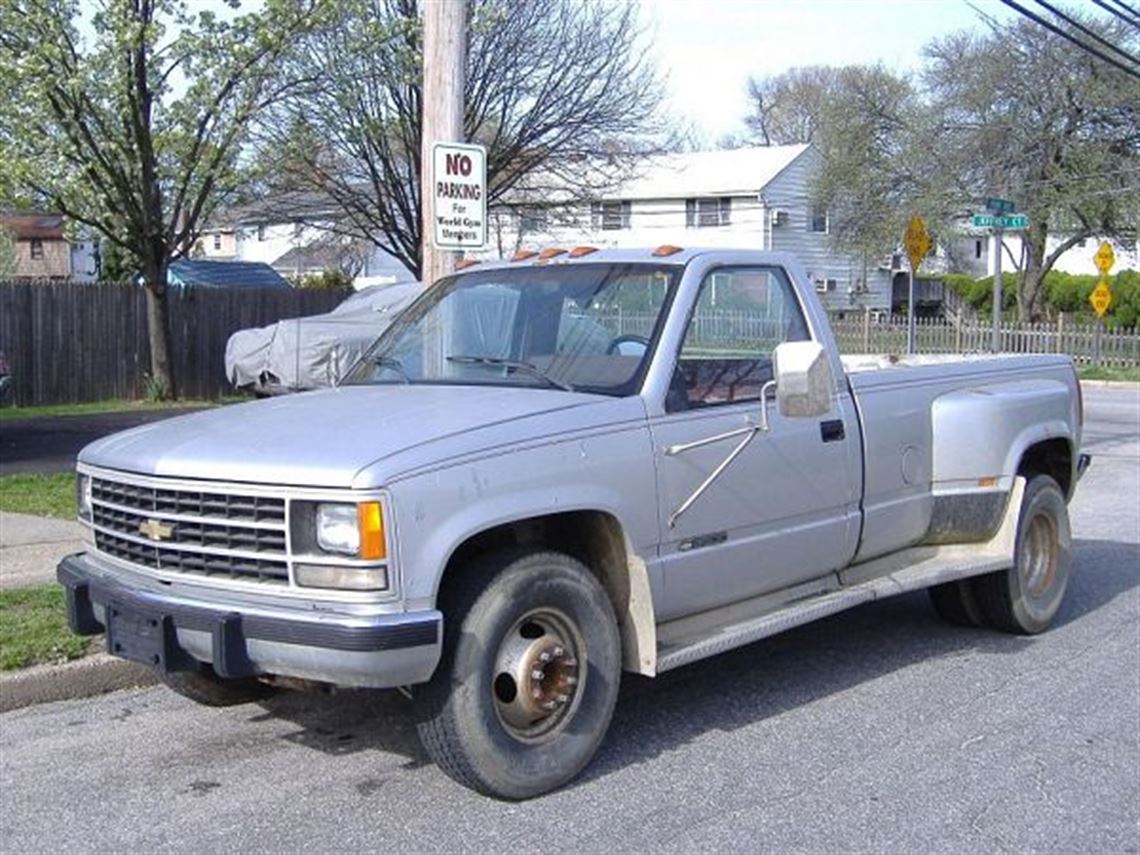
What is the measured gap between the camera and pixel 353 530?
14.8 feet

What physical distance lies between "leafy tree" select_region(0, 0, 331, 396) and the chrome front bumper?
1498cm

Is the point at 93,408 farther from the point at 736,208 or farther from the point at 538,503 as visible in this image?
the point at 736,208

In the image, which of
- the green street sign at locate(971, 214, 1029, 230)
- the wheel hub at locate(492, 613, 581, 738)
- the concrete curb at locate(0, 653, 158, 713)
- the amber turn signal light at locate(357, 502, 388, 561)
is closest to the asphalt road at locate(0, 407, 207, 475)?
the concrete curb at locate(0, 653, 158, 713)

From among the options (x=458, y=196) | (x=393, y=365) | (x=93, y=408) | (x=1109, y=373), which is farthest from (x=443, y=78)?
(x=1109, y=373)

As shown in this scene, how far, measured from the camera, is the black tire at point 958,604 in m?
7.60

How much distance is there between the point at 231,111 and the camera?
65.5ft

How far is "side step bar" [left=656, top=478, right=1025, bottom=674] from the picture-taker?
561cm

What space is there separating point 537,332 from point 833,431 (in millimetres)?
1448

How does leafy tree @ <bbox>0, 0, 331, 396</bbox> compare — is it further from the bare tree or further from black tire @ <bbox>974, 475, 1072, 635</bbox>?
the bare tree

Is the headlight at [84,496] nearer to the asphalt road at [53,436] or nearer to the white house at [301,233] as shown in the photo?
the asphalt road at [53,436]

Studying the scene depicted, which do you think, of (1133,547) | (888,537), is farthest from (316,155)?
(888,537)

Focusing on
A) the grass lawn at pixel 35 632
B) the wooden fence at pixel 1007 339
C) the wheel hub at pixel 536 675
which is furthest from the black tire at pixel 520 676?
the wooden fence at pixel 1007 339

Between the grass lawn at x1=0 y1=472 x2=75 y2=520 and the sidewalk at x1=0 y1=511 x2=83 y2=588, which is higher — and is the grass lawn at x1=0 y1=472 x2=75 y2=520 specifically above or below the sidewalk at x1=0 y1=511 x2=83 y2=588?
above

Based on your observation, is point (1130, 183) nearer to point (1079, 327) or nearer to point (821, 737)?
point (1079, 327)
